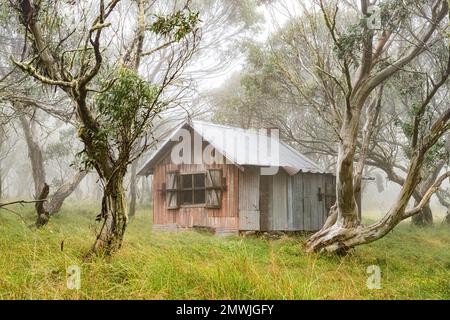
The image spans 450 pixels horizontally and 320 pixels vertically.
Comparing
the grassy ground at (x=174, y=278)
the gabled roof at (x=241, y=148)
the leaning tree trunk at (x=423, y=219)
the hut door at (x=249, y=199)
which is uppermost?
the gabled roof at (x=241, y=148)

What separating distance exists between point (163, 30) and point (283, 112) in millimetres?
18524

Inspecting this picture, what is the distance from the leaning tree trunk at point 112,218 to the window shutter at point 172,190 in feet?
29.7

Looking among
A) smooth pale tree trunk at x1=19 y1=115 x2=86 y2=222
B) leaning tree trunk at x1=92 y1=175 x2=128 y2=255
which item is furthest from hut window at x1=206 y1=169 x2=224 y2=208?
leaning tree trunk at x1=92 y1=175 x2=128 y2=255

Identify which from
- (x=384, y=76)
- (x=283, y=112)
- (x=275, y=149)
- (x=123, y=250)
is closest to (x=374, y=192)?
(x=283, y=112)

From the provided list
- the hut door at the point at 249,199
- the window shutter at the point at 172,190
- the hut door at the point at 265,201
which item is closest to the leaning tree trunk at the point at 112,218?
the hut door at the point at 249,199

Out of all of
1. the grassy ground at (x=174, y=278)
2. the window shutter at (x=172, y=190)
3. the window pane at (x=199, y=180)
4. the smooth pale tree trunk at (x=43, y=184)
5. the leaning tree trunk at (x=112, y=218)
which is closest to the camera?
the grassy ground at (x=174, y=278)

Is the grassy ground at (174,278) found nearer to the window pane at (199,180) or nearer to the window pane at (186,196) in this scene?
the window pane at (199,180)

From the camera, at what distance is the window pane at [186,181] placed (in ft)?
57.2

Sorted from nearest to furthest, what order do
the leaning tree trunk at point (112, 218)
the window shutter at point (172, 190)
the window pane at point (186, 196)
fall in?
the leaning tree trunk at point (112, 218) → the window shutter at point (172, 190) → the window pane at point (186, 196)

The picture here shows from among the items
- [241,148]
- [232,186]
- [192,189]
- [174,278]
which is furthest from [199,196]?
[174,278]

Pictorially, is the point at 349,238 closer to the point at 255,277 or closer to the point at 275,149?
the point at 255,277

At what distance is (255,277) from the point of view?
18.1 ft
